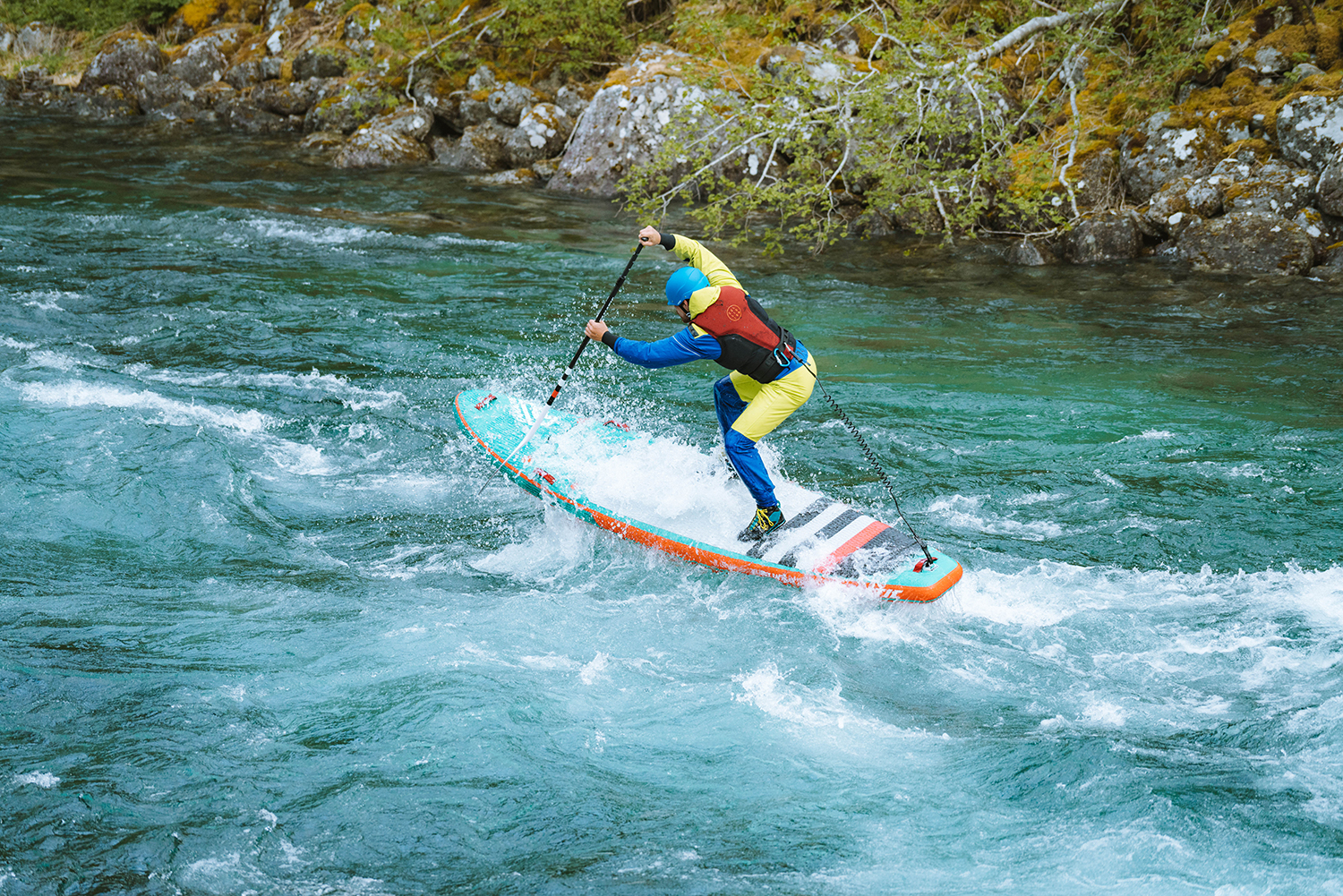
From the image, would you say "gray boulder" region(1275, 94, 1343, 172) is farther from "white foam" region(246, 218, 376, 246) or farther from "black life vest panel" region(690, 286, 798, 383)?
"white foam" region(246, 218, 376, 246)

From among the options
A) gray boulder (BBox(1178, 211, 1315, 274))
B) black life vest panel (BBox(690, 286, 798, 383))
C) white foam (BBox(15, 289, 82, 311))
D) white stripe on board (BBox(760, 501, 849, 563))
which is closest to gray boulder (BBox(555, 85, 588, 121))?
white foam (BBox(15, 289, 82, 311))

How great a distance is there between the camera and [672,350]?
596 cm

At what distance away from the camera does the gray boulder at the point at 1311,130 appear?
12.2 metres

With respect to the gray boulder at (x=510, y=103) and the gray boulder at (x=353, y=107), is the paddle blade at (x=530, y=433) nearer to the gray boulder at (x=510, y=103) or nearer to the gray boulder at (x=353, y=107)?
the gray boulder at (x=510, y=103)

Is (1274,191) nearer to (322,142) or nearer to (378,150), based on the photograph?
(378,150)

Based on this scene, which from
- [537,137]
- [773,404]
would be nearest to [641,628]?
[773,404]

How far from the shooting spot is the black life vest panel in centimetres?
587

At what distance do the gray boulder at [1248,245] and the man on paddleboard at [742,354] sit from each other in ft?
30.1

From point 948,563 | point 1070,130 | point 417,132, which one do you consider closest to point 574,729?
point 948,563

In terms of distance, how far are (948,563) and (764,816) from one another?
2.27 meters

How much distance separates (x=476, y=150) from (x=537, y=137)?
4.37 ft

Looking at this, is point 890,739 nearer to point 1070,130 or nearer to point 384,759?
point 384,759

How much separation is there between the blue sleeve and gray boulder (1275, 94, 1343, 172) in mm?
10773

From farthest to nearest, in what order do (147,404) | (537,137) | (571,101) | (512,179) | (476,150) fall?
1. (571,101)
2. (476,150)
3. (537,137)
4. (512,179)
5. (147,404)
